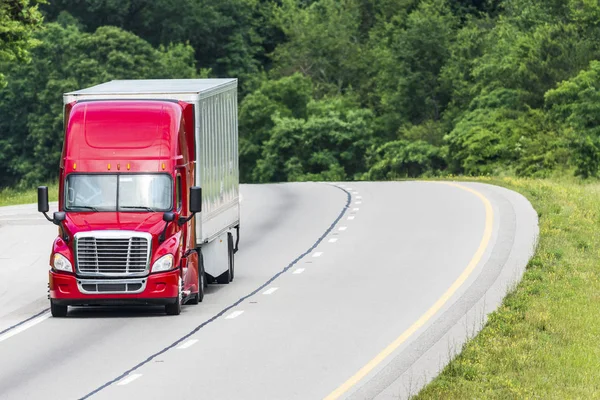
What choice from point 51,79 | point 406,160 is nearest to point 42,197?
point 406,160

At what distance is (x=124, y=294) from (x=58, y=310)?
1.17 m

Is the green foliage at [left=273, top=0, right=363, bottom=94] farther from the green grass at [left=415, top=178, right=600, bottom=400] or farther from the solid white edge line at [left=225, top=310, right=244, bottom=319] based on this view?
the solid white edge line at [left=225, top=310, right=244, bottom=319]

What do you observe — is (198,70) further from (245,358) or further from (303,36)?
(245,358)

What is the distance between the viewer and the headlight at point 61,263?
2080cm

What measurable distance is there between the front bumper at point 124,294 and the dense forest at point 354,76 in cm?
3176

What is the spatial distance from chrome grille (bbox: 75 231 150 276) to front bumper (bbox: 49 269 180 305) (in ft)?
0.43

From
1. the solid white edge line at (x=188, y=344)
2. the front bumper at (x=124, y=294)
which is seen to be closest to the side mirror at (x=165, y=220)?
the front bumper at (x=124, y=294)

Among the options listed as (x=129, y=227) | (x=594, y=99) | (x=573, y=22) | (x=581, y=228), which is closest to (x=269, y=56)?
(x=573, y=22)

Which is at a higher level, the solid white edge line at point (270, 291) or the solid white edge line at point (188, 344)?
the solid white edge line at point (188, 344)

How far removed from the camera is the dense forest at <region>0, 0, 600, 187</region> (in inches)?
2650

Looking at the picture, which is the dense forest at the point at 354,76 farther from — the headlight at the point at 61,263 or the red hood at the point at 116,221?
the headlight at the point at 61,263

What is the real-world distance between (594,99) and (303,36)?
4750 centimetres

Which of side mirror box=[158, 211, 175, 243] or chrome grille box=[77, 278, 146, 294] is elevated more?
side mirror box=[158, 211, 175, 243]

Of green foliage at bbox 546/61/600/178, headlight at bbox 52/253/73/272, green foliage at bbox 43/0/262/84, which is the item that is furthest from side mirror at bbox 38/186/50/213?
green foliage at bbox 43/0/262/84
